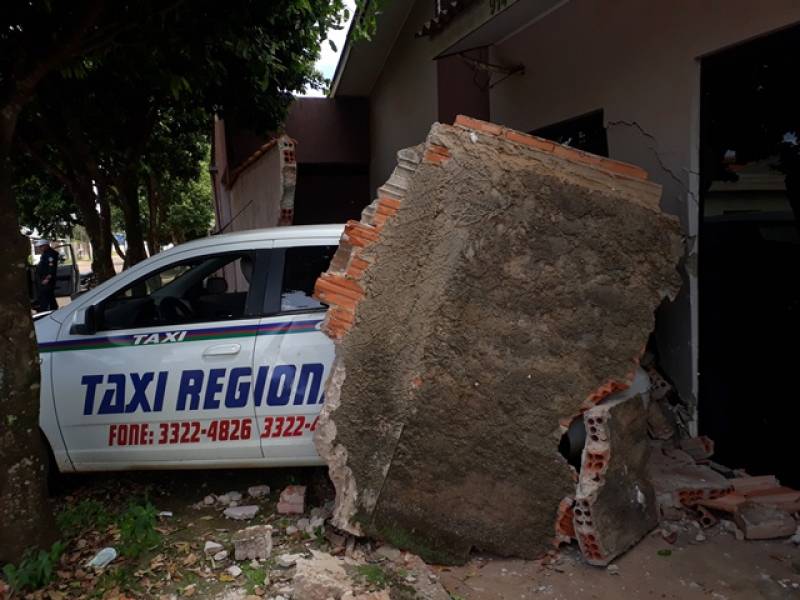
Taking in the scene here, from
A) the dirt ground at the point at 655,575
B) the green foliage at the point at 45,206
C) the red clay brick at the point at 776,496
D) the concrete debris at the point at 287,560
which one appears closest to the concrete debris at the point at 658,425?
the red clay brick at the point at 776,496

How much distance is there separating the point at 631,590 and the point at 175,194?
2056cm

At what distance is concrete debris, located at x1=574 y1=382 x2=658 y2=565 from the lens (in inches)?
117

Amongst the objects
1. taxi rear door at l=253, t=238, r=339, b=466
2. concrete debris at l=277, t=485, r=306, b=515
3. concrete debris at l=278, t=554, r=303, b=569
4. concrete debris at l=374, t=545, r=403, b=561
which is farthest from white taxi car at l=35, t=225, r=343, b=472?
concrete debris at l=374, t=545, r=403, b=561

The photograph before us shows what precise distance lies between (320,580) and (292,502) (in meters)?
0.88

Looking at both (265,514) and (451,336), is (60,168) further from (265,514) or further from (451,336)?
(451,336)

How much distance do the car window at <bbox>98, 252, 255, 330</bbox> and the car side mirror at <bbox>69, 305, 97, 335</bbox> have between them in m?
0.05

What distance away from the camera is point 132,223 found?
10.4 metres

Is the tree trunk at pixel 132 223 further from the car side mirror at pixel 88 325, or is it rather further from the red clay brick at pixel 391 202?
the red clay brick at pixel 391 202

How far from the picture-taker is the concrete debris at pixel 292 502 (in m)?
3.62

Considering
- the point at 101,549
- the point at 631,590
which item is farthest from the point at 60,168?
the point at 631,590

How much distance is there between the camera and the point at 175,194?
20.8 meters

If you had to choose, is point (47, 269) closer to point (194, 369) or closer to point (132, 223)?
point (132, 223)

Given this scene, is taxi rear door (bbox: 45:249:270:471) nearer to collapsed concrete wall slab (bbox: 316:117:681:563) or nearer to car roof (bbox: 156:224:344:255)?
car roof (bbox: 156:224:344:255)

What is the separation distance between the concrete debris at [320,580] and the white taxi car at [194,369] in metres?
0.73
